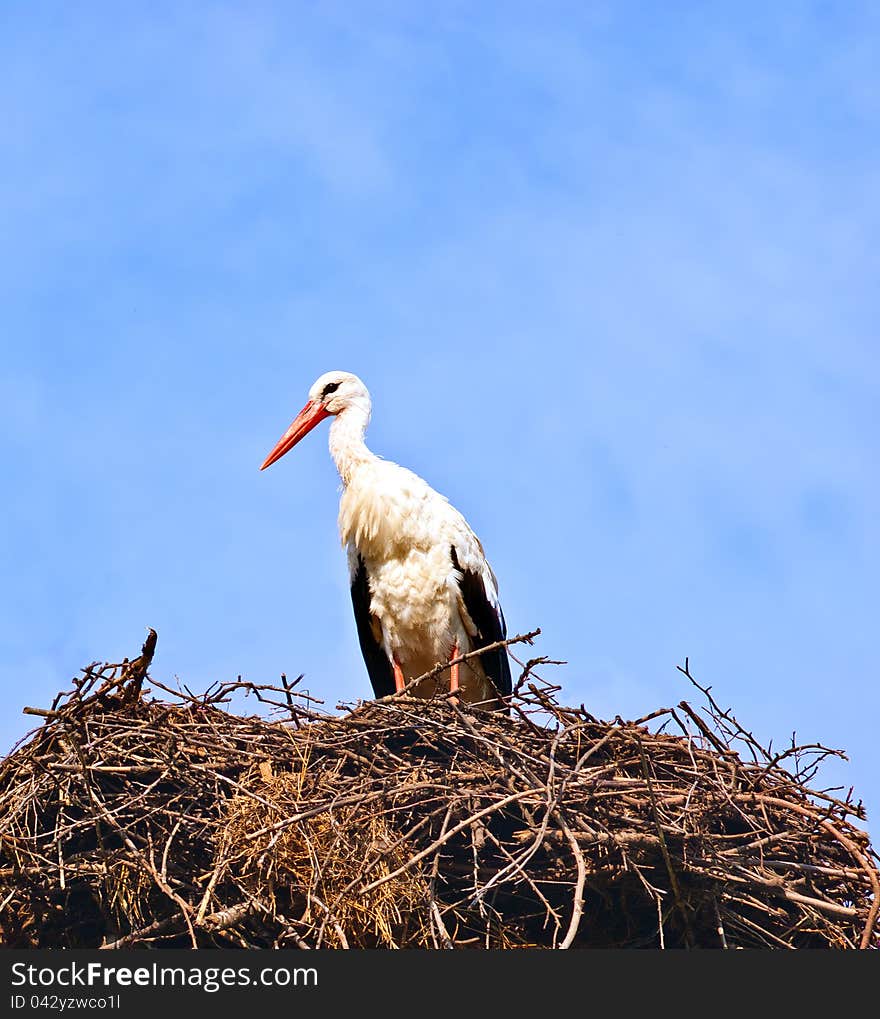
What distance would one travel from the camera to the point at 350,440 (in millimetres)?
6289

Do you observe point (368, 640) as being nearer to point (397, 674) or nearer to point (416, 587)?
point (397, 674)

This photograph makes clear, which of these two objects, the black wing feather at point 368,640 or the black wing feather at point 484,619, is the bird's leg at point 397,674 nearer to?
the black wing feather at point 368,640

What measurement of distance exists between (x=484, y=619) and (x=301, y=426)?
1.38 metres

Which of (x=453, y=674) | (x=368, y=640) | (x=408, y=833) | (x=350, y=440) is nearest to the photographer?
(x=408, y=833)

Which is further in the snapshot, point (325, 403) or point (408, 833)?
point (325, 403)

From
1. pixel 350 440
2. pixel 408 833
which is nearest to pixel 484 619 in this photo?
pixel 350 440

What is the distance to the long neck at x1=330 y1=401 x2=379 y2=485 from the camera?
6.21 meters

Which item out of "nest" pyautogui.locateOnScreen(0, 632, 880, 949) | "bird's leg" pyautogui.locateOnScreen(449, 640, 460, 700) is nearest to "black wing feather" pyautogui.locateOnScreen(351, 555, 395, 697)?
"bird's leg" pyautogui.locateOnScreen(449, 640, 460, 700)

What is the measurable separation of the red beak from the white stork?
551 millimetres

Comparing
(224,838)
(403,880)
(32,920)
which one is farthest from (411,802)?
(32,920)

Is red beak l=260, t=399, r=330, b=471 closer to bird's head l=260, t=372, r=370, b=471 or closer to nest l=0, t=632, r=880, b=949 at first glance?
bird's head l=260, t=372, r=370, b=471

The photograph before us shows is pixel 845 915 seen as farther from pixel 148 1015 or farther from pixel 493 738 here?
pixel 148 1015

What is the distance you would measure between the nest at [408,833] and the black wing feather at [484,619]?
3.79ft

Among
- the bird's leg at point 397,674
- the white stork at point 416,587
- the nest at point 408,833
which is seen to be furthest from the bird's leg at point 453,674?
the nest at point 408,833
